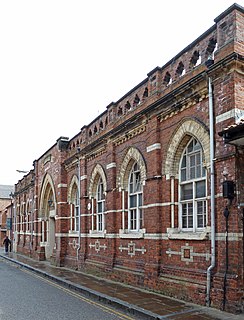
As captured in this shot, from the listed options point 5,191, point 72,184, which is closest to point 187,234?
point 72,184

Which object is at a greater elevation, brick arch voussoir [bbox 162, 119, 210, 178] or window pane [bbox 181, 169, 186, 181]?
brick arch voussoir [bbox 162, 119, 210, 178]

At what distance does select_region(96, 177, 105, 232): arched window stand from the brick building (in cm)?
9

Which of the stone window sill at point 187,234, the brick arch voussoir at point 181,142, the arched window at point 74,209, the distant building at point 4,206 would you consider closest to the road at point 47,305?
the stone window sill at point 187,234

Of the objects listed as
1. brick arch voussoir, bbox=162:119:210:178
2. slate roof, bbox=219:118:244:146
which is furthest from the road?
slate roof, bbox=219:118:244:146

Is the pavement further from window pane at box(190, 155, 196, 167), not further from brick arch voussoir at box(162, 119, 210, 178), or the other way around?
window pane at box(190, 155, 196, 167)

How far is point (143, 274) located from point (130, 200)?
9.81 ft

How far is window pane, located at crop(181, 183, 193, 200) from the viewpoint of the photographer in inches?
436

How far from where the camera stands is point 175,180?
11.7 m

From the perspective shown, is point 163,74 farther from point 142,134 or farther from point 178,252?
point 178,252

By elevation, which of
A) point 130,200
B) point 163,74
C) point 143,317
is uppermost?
point 163,74

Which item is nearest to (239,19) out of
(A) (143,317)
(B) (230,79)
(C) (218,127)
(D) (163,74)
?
(B) (230,79)

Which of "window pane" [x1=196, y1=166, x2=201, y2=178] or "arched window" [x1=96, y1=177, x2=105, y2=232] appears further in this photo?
"arched window" [x1=96, y1=177, x2=105, y2=232]

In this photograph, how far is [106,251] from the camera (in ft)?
52.6

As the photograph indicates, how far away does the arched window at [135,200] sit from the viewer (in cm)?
1390
